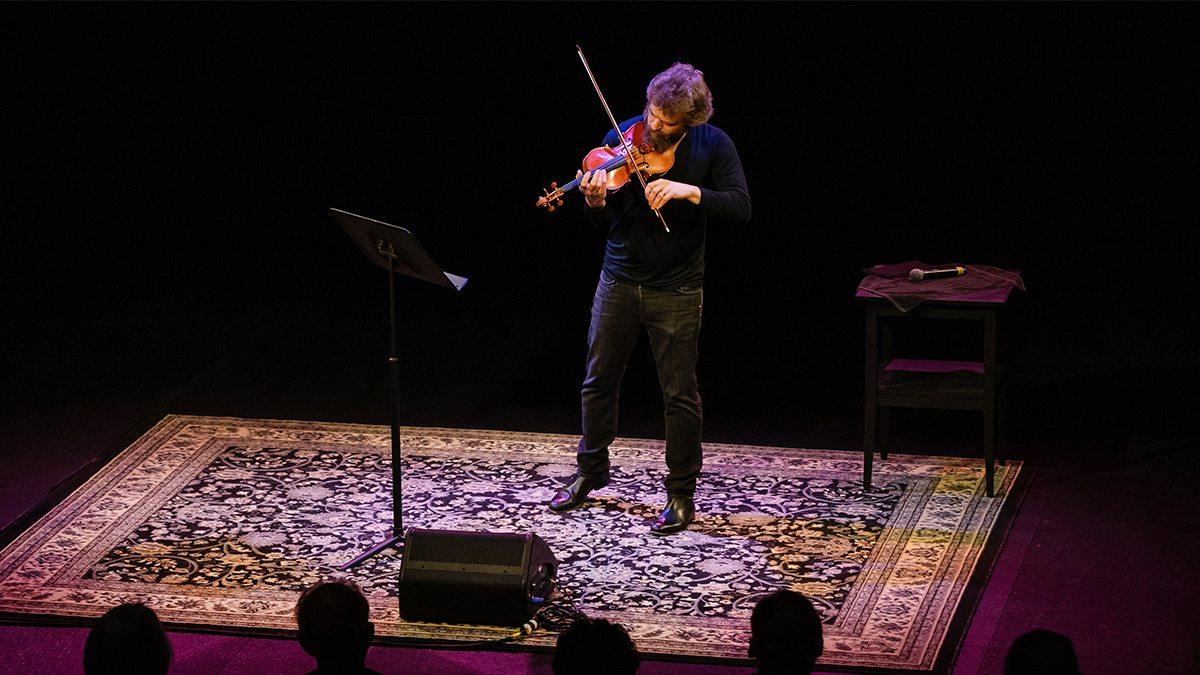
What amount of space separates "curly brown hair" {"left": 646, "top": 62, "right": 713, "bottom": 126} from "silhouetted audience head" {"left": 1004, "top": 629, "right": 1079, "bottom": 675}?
2.54 metres

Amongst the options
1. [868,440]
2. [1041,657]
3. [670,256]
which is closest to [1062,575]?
[868,440]

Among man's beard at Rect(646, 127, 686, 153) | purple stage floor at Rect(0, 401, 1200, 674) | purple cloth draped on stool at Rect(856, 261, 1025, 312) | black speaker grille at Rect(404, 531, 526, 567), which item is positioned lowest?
purple stage floor at Rect(0, 401, 1200, 674)

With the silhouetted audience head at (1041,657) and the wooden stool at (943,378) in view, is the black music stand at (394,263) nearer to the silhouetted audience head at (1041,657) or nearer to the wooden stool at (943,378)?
the wooden stool at (943,378)

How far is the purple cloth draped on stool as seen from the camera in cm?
613

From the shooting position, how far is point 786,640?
3.63m

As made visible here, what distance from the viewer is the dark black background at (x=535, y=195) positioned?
7.76 meters

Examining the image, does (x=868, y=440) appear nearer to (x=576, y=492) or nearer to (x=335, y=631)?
(x=576, y=492)

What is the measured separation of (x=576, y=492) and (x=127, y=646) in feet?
9.01

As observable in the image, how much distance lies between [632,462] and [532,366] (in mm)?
1453

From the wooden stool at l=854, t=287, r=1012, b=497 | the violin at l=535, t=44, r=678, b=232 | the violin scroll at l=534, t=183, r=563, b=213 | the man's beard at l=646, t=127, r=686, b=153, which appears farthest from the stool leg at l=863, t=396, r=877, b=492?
the violin scroll at l=534, t=183, r=563, b=213

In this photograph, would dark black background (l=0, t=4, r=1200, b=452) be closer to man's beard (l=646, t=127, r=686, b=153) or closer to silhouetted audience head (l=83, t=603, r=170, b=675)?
man's beard (l=646, t=127, r=686, b=153)

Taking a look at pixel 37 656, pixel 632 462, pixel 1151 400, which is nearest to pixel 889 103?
pixel 1151 400

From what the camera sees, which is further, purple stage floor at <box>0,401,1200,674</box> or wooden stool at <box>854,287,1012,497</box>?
wooden stool at <box>854,287,1012,497</box>

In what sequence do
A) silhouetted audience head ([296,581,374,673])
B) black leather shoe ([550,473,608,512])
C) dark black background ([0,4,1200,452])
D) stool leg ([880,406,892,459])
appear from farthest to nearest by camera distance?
dark black background ([0,4,1200,452]) < stool leg ([880,406,892,459]) < black leather shoe ([550,473,608,512]) < silhouetted audience head ([296,581,374,673])
